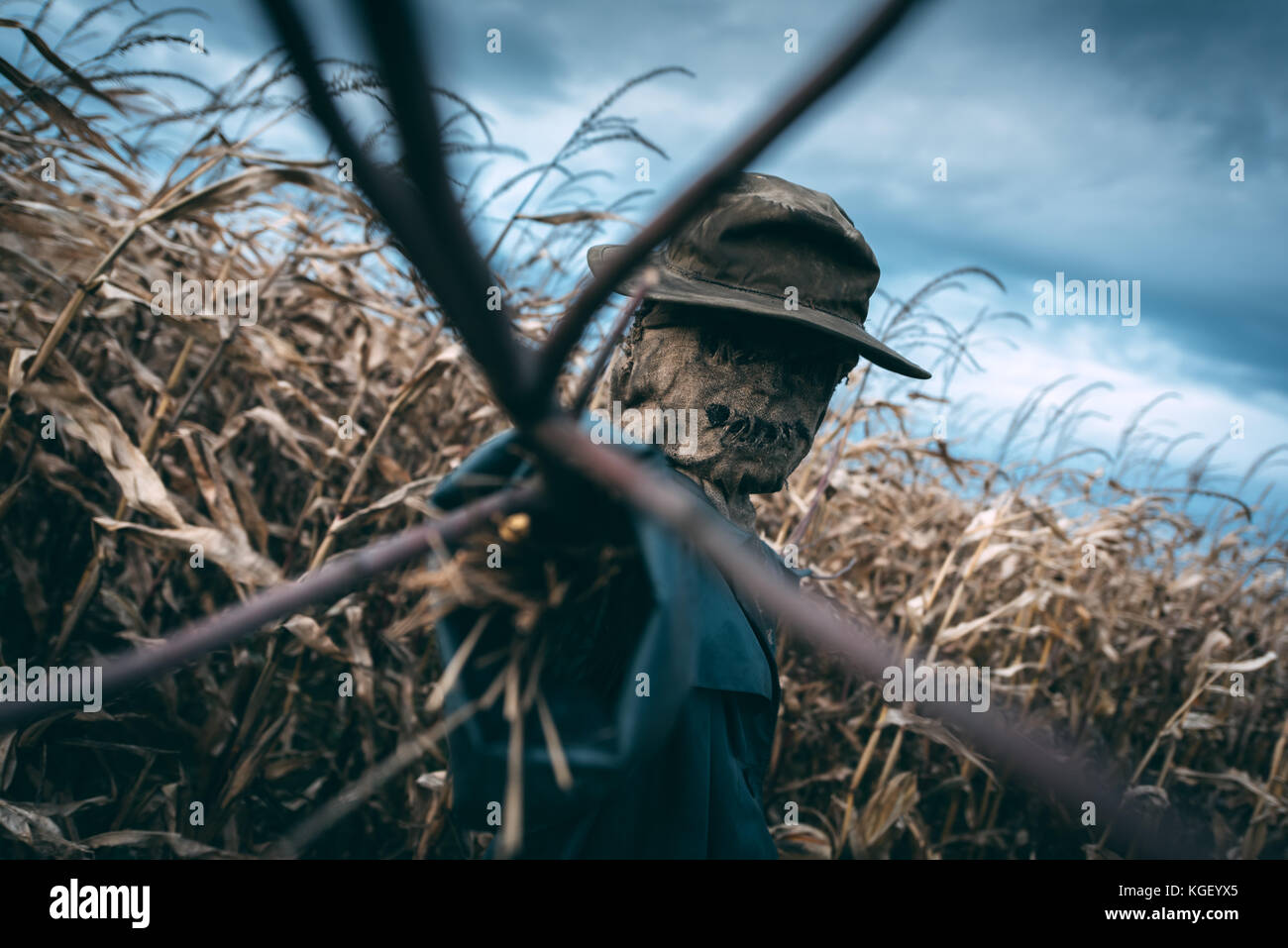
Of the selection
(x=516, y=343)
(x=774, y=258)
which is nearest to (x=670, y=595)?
(x=516, y=343)

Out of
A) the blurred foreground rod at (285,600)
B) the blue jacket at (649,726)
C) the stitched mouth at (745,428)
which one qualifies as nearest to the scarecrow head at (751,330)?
the stitched mouth at (745,428)

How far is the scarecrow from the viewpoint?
570 mm

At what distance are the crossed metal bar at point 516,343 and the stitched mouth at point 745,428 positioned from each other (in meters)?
0.68

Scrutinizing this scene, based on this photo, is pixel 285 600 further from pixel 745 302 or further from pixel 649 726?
pixel 745 302

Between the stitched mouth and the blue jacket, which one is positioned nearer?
the blue jacket

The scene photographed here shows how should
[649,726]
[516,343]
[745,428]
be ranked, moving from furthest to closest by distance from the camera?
[745,428]
[649,726]
[516,343]

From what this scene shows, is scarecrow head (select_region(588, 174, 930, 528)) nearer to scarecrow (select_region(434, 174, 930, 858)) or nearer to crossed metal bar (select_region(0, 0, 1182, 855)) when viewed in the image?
scarecrow (select_region(434, 174, 930, 858))

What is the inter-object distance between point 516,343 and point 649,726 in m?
0.33

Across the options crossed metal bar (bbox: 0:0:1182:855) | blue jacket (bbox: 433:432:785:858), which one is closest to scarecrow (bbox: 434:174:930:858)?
blue jacket (bbox: 433:432:785:858)

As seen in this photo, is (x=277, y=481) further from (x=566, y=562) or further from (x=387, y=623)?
(x=566, y=562)

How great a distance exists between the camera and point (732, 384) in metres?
1.18

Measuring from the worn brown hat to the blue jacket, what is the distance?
1.11 ft

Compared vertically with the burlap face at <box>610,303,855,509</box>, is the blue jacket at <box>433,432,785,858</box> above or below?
below
